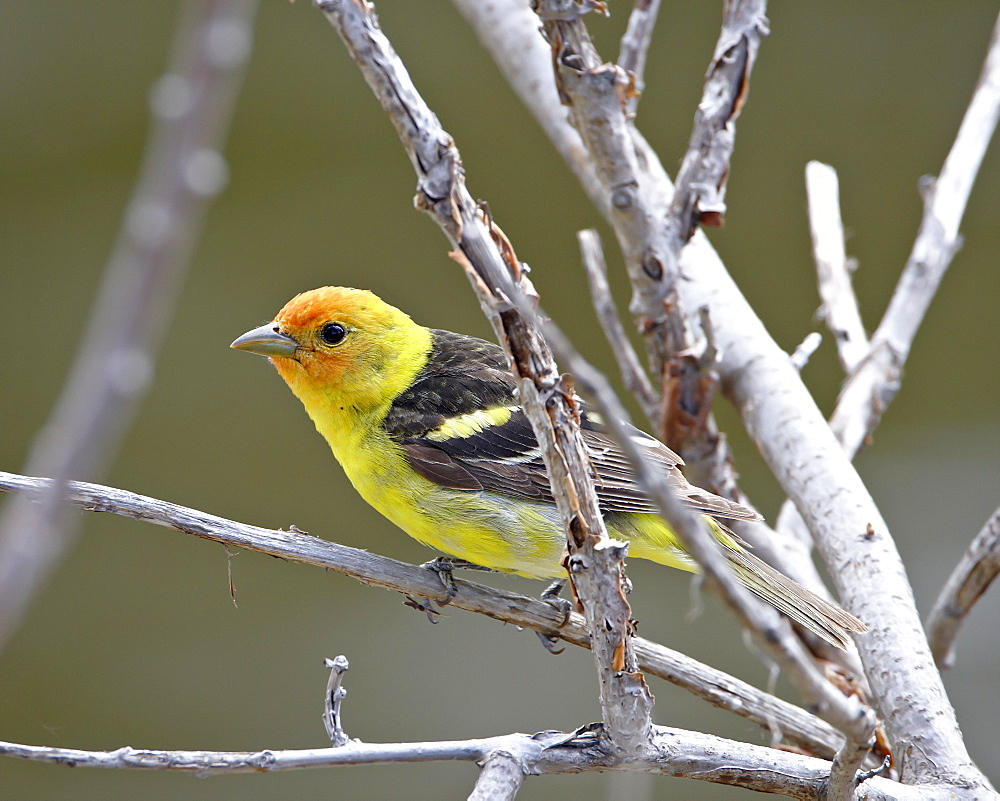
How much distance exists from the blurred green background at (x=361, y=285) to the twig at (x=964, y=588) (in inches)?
117

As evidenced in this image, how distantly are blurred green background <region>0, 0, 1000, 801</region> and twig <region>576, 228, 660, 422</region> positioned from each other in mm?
2403

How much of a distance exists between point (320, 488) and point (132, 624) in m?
1.27

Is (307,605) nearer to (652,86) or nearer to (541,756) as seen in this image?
(652,86)

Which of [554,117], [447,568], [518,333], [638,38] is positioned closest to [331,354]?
[447,568]

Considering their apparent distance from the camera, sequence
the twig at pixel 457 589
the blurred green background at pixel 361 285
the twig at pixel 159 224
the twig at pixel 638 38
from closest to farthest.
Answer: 1. the twig at pixel 159 224
2. the twig at pixel 457 589
3. the twig at pixel 638 38
4. the blurred green background at pixel 361 285

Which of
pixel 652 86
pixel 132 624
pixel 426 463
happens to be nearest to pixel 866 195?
pixel 652 86

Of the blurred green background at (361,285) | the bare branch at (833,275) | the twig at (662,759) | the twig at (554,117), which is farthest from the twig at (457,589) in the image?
the blurred green background at (361,285)

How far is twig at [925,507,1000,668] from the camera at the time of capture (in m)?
2.29

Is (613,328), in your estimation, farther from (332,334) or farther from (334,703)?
(334,703)

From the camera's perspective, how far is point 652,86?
206 inches

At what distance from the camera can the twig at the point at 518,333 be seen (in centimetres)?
146

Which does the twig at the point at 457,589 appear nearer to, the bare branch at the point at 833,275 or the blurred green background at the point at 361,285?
the bare branch at the point at 833,275

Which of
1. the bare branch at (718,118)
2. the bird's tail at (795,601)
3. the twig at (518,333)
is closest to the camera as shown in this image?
the twig at (518,333)

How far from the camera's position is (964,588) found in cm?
240
